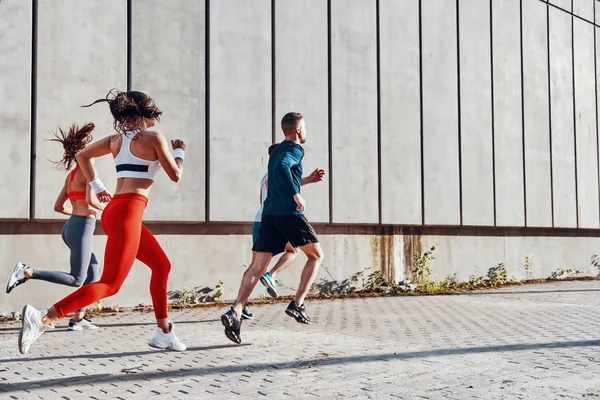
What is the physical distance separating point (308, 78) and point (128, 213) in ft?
21.3

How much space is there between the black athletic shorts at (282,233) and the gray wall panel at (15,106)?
3433mm

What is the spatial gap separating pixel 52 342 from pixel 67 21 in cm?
426

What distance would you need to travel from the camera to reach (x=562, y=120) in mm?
15898

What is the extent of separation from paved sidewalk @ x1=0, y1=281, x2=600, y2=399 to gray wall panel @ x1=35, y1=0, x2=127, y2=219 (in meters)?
1.85

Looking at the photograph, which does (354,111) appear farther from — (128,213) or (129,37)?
(128,213)

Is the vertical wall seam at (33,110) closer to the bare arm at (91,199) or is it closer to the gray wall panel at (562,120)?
the bare arm at (91,199)

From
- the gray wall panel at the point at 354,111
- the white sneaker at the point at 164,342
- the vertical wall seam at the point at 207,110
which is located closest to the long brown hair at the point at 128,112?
the white sneaker at the point at 164,342

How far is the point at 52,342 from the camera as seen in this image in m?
6.10

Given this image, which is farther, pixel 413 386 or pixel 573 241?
pixel 573 241

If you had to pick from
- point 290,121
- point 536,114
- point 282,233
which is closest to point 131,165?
point 282,233

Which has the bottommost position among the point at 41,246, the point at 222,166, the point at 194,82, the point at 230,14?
the point at 41,246

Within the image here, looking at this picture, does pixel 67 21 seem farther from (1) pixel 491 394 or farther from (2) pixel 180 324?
(1) pixel 491 394

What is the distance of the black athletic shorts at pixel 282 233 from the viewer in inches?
235

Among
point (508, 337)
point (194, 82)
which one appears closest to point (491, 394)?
point (508, 337)
